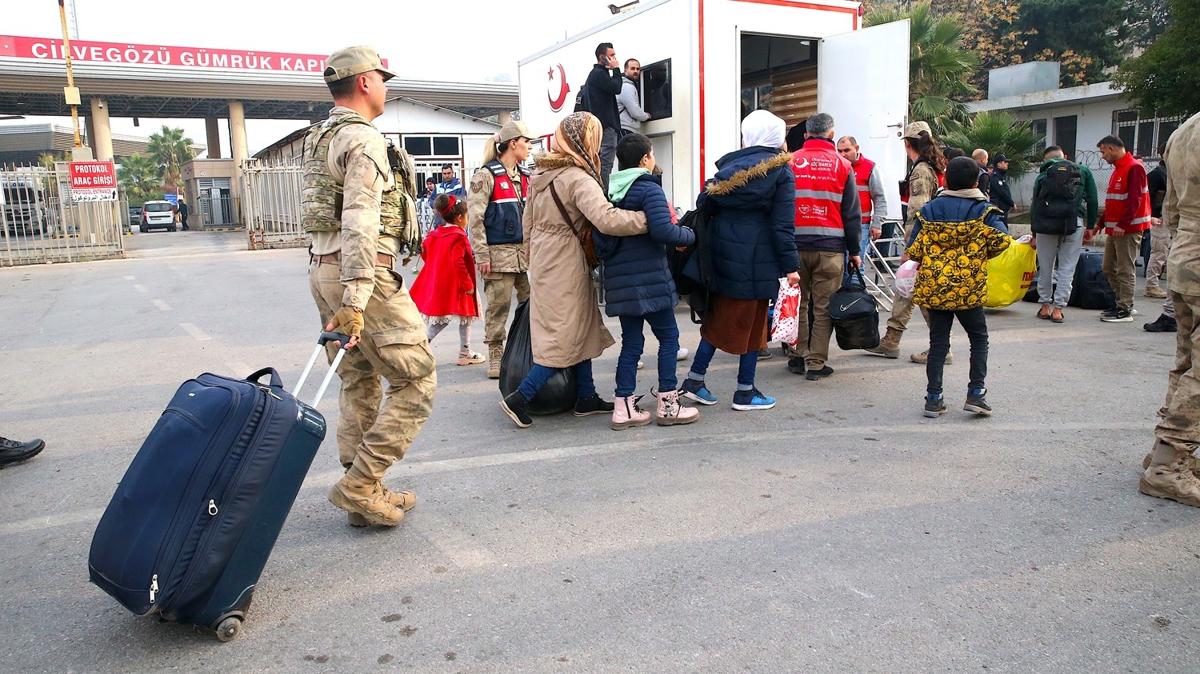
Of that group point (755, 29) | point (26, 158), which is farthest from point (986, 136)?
point (26, 158)

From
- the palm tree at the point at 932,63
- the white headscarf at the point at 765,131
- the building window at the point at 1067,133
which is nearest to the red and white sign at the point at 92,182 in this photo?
the palm tree at the point at 932,63

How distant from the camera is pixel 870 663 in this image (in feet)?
8.64

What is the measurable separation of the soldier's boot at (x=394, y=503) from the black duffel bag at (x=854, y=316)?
11.6ft

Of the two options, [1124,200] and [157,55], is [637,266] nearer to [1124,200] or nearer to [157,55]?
[1124,200]

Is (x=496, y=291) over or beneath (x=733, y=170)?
beneath

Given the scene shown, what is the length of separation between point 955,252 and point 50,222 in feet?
68.4

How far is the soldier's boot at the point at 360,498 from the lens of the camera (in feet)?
11.8

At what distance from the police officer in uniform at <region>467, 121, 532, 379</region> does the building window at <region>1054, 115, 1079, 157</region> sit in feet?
70.4

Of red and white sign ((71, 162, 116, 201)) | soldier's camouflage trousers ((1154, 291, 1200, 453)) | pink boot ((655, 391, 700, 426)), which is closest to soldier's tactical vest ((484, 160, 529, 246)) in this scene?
pink boot ((655, 391, 700, 426))

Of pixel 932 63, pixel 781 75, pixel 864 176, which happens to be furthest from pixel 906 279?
pixel 932 63

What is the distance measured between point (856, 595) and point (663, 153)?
6.97 m

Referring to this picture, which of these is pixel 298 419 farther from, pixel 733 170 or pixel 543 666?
pixel 733 170

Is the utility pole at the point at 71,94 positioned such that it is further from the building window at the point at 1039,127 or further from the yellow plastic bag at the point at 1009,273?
the building window at the point at 1039,127

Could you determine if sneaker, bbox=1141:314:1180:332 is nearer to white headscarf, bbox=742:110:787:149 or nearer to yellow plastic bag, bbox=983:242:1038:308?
yellow plastic bag, bbox=983:242:1038:308
